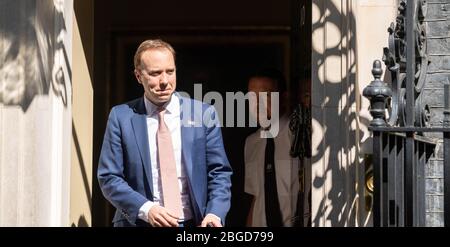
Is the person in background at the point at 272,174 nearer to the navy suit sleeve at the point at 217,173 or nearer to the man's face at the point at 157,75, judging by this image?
the navy suit sleeve at the point at 217,173

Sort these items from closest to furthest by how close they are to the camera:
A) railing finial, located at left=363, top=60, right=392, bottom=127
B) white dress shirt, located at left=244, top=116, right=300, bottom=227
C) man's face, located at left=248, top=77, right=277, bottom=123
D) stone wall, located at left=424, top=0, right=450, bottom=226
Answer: railing finial, located at left=363, top=60, right=392, bottom=127 → stone wall, located at left=424, top=0, right=450, bottom=226 → white dress shirt, located at left=244, top=116, right=300, bottom=227 → man's face, located at left=248, top=77, right=277, bottom=123

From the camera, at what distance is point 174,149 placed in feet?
20.8

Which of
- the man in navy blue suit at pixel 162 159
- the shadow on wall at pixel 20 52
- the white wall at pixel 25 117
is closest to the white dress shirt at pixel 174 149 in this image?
the man in navy blue suit at pixel 162 159

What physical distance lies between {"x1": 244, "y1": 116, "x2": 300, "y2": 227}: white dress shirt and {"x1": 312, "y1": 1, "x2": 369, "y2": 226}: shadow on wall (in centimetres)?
78

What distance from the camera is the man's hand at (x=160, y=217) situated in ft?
20.3

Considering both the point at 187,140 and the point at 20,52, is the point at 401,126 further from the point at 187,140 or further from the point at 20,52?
the point at 20,52

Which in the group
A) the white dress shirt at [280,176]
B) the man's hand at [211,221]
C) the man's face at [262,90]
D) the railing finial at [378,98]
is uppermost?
the man's face at [262,90]

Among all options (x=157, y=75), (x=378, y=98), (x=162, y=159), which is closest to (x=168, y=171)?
(x=162, y=159)

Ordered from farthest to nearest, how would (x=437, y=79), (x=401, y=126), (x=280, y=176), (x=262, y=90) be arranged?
(x=262, y=90) → (x=280, y=176) → (x=437, y=79) → (x=401, y=126)

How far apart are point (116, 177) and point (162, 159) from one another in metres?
0.31

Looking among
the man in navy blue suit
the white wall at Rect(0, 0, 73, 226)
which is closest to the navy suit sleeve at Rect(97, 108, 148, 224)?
the man in navy blue suit

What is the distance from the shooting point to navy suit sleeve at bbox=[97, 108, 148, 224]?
20.4 ft

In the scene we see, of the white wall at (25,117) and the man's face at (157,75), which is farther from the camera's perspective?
the man's face at (157,75)

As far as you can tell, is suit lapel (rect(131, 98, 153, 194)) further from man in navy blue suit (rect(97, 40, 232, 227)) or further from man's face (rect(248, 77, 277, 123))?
man's face (rect(248, 77, 277, 123))
